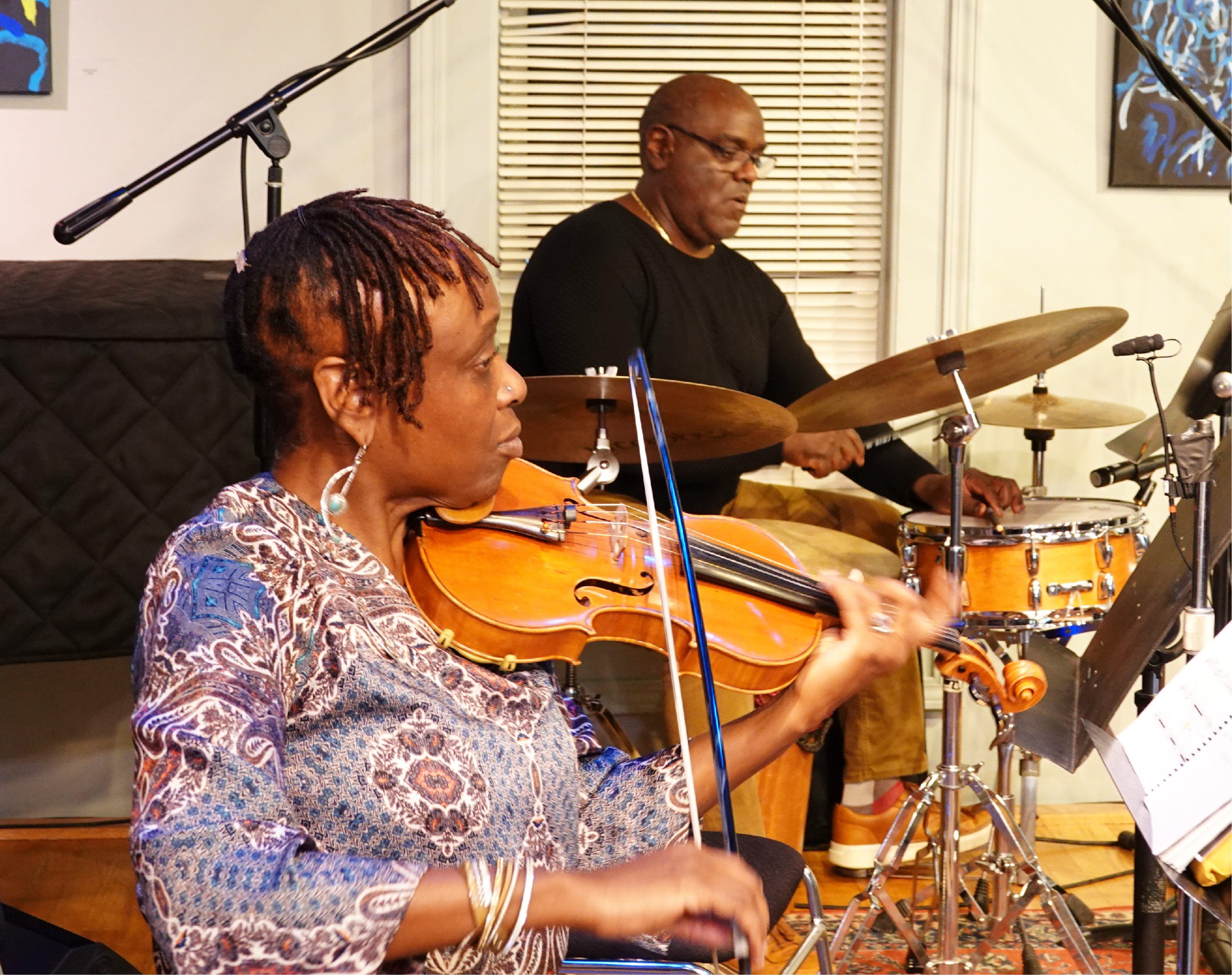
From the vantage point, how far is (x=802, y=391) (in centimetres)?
294

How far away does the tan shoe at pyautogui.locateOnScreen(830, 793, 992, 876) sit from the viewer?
279cm

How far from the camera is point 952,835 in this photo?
80.6 inches

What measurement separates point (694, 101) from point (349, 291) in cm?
180

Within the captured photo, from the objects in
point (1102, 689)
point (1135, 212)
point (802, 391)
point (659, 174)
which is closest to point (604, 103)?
point (659, 174)

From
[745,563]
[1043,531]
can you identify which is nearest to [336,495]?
[745,563]

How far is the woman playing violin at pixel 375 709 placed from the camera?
2.83 feet

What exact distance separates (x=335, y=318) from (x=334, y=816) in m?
0.45

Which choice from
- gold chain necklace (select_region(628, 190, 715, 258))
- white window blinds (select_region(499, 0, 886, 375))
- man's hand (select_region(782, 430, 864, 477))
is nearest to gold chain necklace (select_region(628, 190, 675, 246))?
gold chain necklace (select_region(628, 190, 715, 258))

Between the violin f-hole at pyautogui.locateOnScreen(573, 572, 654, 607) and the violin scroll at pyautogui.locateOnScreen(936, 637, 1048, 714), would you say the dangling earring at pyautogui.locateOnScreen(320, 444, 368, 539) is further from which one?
the violin scroll at pyautogui.locateOnScreen(936, 637, 1048, 714)

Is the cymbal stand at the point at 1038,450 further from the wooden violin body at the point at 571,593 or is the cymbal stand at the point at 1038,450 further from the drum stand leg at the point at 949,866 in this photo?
the wooden violin body at the point at 571,593

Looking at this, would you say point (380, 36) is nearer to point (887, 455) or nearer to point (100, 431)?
point (100, 431)

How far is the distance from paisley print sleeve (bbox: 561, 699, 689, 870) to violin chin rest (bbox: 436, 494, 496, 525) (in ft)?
0.76

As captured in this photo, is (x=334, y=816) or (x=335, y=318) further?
(x=335, y=318)

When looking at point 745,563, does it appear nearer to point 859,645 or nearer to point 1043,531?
point 859,645
